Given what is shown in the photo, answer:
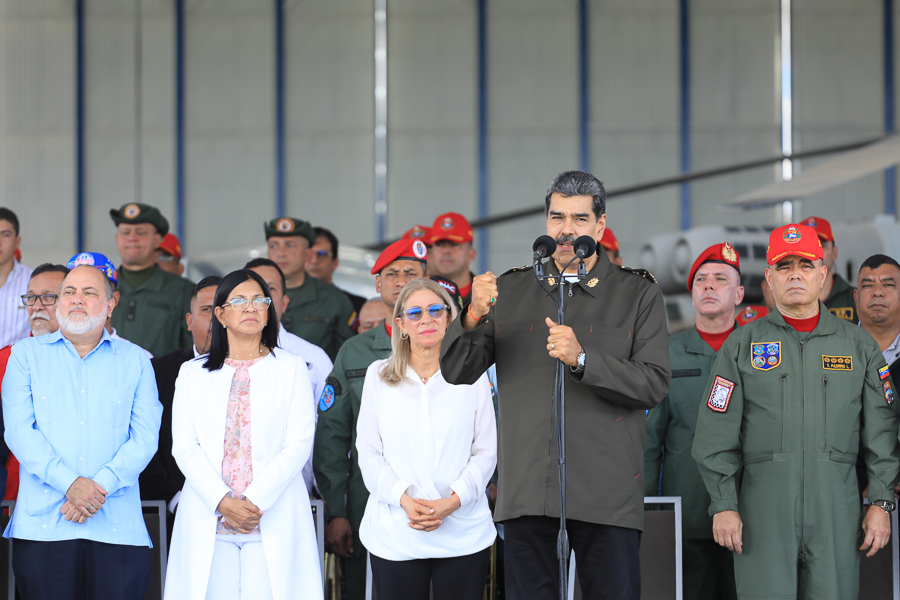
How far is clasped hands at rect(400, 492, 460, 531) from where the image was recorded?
2.72m

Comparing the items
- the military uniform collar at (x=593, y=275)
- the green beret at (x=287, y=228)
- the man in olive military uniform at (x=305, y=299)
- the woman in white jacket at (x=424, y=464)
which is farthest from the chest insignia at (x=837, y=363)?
the green beret at (x=287, y=228)

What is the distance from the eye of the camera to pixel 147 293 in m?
4.84

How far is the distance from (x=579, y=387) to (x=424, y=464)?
81 cm

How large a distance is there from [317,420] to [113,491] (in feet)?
2.98

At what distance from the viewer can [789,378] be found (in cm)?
279

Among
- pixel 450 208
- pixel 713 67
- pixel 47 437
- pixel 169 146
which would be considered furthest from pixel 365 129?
pixel 47 437

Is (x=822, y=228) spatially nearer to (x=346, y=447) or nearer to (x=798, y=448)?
(x=798, y=448)

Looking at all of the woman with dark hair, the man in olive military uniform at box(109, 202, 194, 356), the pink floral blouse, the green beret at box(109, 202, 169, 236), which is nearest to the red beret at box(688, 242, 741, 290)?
the woman with dark hair

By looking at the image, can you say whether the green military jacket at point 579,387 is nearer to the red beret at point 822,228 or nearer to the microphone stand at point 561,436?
the microphone stand at point 561,436

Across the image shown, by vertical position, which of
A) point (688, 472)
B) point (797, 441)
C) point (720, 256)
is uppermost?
point (720, 256)

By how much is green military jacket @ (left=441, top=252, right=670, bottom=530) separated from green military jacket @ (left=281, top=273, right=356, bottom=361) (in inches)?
107

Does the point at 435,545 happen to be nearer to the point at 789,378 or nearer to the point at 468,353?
the point at 468,353

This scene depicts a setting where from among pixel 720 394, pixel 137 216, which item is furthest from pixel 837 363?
pixel 137 216

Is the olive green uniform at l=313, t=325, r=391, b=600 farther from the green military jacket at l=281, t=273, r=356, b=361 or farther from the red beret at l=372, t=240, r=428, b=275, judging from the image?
the green military jacket at l=281, t=273, r=356, b=361
